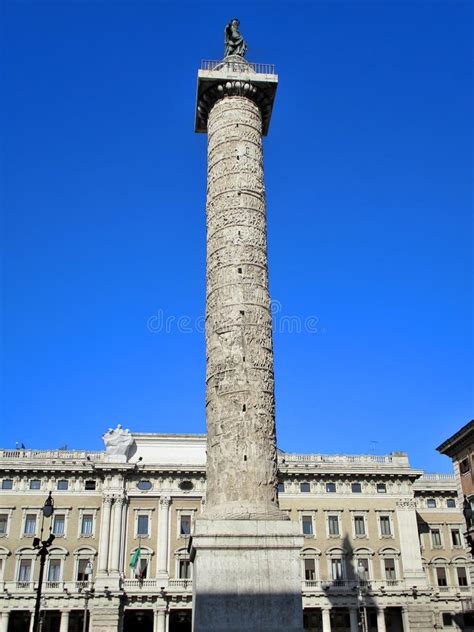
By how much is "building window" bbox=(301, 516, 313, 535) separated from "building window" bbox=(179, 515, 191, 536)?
6203mm

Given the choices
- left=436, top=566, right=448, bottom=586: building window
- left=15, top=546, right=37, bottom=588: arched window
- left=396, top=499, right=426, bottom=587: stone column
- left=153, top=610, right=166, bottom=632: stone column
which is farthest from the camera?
left=436, top=566, right=448, bottom=586: building window

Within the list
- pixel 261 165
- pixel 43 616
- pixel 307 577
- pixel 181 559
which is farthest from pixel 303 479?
pixel 261 165

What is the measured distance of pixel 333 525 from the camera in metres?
36.9

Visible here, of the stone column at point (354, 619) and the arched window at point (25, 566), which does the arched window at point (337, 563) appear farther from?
the arched window at point (25, 566)

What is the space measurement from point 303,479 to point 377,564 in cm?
588

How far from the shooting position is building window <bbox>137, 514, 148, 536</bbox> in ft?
117

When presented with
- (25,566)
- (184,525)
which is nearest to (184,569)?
(184,525)

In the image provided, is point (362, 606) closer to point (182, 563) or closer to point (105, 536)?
point (182, 563)

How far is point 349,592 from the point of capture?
3516 centimetres

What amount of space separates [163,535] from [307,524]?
784cm

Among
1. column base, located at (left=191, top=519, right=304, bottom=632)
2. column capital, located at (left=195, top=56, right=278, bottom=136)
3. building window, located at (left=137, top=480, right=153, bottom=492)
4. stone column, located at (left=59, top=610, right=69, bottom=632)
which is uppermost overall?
column capital, located at (left=195, top=56, right=278, bottom=136)

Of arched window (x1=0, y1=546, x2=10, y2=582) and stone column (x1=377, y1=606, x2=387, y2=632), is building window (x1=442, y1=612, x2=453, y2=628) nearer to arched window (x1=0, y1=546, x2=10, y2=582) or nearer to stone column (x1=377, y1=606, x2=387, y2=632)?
stone column (x1=377, y1=606, x2=387, y2=632)

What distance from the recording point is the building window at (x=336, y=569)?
117 feet

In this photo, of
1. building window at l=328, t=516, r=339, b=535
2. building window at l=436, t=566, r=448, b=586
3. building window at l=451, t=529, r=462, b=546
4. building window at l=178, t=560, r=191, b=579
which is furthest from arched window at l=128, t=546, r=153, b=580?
building window at l=451, t=529, r=462, b=546
